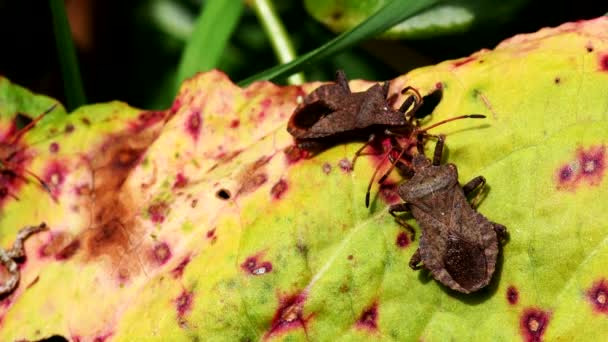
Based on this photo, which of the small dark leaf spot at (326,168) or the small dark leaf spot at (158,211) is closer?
the small dark leaf spot at (326,168)

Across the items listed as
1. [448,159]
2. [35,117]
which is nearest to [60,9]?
[35,117]

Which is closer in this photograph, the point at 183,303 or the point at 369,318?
the point at 369,318

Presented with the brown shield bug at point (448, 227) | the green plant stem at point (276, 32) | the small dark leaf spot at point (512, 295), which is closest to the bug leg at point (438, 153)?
the brown shield bug at point (448, 227)

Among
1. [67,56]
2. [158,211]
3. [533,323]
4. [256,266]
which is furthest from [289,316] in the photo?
[67,56]

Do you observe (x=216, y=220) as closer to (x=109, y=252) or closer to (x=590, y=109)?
(x=109, y=252)

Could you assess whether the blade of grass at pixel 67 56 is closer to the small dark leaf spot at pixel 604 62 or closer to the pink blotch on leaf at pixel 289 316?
the pink blotch on leaf at pixel 289 316

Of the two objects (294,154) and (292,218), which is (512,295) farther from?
(294,154)
